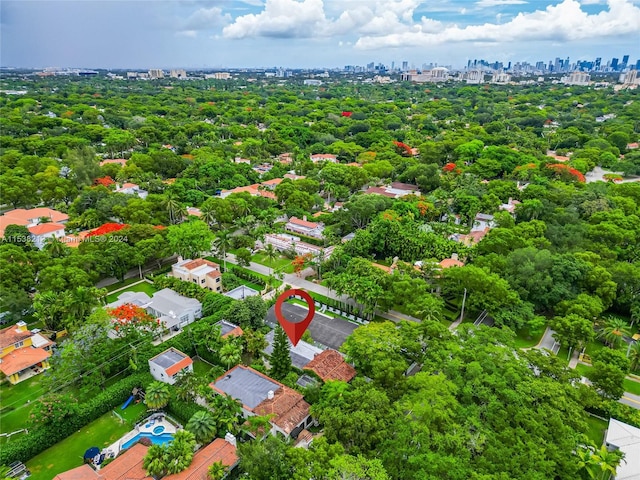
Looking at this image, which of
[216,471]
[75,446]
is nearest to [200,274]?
Result: [75,446]

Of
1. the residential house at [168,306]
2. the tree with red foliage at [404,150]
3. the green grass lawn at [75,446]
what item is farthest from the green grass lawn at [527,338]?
the tree with red foliage at [404,150]

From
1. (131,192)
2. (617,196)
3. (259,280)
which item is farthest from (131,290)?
(617,196)

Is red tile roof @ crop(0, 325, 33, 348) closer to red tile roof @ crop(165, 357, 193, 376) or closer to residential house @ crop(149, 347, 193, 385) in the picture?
residential house @ crop(149, 347, 193, 385)

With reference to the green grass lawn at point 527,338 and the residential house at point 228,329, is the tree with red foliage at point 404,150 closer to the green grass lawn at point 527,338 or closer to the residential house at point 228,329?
the green grass lawn at point 527,338

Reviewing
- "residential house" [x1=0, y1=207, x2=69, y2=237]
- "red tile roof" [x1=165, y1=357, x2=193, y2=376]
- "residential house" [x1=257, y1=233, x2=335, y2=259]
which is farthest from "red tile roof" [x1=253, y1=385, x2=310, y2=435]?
"residential house" [x1=0, y1=207, x2=69, y2=237]

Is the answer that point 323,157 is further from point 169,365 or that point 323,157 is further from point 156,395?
point 156,395

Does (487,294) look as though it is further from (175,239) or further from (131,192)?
(131,192)
